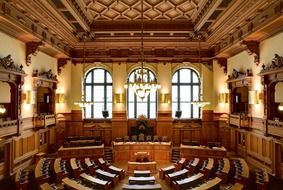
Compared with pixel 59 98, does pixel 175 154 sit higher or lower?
lower

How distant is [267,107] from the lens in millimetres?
12320

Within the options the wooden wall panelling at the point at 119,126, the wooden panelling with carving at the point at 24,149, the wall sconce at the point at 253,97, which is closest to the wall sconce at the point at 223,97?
the wall sconce at the point at 253,97

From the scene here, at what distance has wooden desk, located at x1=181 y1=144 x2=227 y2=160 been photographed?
1531cm

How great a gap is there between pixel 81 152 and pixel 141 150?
11.7 feet

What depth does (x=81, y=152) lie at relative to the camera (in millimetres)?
15906

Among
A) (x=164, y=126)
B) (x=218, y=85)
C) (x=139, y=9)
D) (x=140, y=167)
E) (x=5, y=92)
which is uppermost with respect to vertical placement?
(x=139, y=9)

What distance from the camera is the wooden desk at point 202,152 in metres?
15.3

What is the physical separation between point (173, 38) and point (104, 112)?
6692 millimetres

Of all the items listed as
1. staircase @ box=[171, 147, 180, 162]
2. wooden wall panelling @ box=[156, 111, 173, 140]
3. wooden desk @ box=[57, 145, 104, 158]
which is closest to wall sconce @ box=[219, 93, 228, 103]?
wooden wall panelling @ box=[156, 111, 173, 140]

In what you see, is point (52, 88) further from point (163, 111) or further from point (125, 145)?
point (163, 111)

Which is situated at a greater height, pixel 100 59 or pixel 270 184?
pixel 100 59

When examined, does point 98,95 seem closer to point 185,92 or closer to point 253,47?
point 185,92

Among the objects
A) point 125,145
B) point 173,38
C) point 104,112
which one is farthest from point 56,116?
point 173,38

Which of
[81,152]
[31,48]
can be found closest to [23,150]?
[81,152]
